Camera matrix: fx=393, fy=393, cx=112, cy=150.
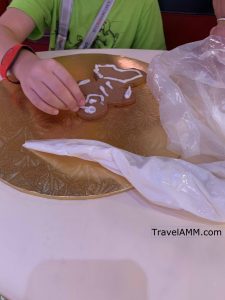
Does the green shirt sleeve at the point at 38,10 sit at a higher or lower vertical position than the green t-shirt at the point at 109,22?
higher

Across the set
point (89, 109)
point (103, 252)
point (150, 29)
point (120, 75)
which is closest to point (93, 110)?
point (89, 109)

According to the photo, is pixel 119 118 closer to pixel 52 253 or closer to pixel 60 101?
pixel 60 101

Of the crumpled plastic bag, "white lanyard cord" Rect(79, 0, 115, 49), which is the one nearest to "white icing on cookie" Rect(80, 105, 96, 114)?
the crumpled plastic bag

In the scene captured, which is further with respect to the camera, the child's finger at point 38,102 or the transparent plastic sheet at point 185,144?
the child's finger at point 38,102

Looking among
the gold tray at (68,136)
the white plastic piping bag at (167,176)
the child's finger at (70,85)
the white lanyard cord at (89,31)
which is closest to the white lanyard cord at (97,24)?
the white lanyard cord at (89,31)

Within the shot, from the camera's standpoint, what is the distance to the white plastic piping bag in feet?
1.71

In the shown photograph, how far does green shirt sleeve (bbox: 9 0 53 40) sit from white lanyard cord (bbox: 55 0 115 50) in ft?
0.10

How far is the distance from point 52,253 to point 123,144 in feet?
0.69

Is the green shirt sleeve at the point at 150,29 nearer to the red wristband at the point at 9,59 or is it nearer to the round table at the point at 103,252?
the red wristband at the point at 9,59

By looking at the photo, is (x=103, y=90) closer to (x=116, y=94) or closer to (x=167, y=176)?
(x=116, y=94)

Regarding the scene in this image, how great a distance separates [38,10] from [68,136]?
1.21 feet

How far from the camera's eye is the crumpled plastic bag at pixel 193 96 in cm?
62

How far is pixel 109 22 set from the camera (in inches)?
36.4

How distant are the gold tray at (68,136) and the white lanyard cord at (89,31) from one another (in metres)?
0.17
